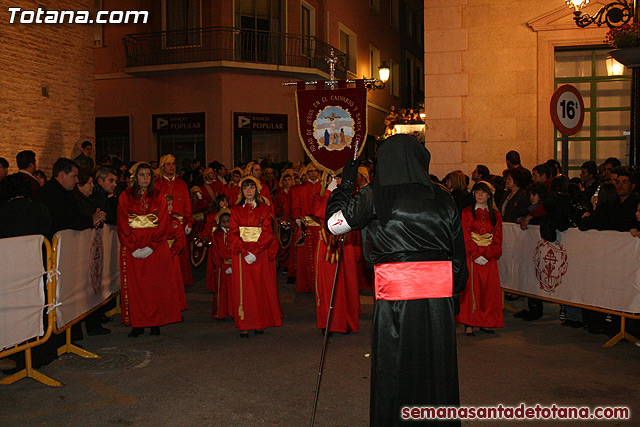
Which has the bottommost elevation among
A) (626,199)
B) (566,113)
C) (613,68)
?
(626,199)

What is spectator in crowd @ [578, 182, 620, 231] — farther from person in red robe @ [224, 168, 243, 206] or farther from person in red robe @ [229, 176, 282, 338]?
person in red robe @ [224, 168, 243, 206]

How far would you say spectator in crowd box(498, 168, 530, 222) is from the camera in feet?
31.6

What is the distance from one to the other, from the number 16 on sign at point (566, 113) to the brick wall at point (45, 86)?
35.8 ft

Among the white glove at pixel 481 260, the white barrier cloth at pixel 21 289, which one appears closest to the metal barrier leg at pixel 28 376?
the white barrier cloth at pixel 21 289

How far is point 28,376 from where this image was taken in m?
6.42

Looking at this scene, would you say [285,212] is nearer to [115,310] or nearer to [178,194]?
[178,194]

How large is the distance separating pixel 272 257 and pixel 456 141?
6.18 meters

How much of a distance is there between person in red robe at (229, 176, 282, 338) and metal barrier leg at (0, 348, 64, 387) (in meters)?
2.43

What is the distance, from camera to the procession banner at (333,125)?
26.5 ft

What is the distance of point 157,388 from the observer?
615 cm

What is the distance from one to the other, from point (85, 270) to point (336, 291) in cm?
294

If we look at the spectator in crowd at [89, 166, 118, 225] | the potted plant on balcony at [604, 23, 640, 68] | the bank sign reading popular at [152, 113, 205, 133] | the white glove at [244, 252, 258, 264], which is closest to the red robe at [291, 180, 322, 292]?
the white glove at [244, 252, 258, 264]

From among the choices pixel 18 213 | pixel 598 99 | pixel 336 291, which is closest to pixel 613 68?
pixel 598 99

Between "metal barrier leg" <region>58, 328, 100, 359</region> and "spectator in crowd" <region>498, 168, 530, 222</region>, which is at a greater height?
"spectator in crowd" <region>498, 168, 530, 222</region>
